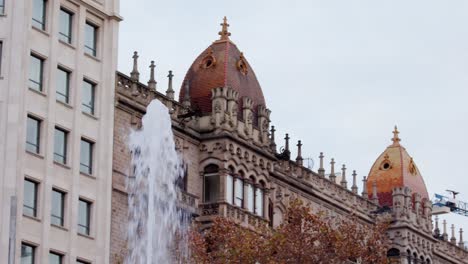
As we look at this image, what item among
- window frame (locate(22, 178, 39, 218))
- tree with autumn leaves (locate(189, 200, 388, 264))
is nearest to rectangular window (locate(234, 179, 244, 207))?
tree with autumn leaves (locate(189, 200, 388, 264))

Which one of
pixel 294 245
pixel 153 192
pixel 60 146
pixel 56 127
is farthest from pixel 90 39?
pixel 294 245

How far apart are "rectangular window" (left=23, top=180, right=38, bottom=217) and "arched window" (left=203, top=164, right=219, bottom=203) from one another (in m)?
12.7

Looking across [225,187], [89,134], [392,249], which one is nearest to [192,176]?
[225,187]

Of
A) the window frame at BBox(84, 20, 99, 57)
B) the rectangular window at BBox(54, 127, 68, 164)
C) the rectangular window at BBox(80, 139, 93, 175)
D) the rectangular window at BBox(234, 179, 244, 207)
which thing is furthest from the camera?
the rectangular window at BBox(234, 179, 244, 207)

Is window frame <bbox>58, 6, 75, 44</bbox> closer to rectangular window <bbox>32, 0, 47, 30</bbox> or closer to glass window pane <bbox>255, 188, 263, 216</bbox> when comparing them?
rectangular window <bbox>32, 0, 47, 30</bbox>

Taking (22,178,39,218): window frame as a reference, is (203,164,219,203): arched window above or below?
above

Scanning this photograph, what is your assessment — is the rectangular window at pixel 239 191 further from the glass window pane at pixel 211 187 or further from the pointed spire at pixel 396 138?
the pointed spire at pixel 396 138

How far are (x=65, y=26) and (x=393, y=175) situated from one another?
3745cm

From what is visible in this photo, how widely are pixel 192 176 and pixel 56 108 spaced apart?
35.8 feet

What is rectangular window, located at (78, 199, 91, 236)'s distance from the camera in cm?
6278

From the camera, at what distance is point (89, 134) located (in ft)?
210

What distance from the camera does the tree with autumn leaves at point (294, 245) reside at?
59812 mm

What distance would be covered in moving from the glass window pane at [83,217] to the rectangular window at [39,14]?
24.8 feet

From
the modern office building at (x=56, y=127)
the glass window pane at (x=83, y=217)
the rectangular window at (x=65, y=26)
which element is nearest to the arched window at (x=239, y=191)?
the modern office building at (x=56, y=127)
